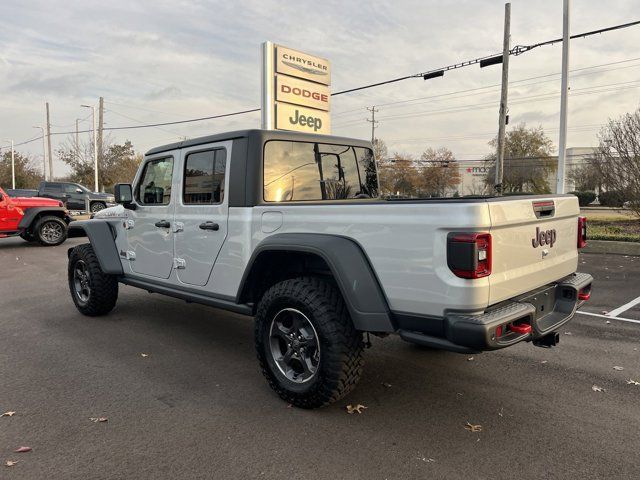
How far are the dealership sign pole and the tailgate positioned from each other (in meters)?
12.7

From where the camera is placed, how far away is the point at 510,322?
2744 millimetres

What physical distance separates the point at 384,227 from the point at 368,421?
1314 millimetres

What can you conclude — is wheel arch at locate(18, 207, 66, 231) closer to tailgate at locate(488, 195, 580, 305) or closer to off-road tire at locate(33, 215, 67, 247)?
off-road tire at locate(33, 215, 67, 247)

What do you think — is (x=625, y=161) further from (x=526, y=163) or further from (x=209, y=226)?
(x=526, y=163)

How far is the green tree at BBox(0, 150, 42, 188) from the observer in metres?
48.0

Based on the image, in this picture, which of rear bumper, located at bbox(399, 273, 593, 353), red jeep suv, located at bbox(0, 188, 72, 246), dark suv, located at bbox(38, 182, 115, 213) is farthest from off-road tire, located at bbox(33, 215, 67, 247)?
rear bumper, located at bbox(399, 273, 593, 353)

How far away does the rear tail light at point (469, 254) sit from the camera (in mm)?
2570

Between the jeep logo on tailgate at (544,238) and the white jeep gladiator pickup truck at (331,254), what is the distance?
0.02 meters

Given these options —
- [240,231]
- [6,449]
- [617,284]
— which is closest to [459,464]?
[240,231]

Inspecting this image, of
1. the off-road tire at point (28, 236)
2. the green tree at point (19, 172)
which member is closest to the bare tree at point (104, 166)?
the green tree at point (19, 172)

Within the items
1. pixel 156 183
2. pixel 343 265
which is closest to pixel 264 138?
pixel 343 265

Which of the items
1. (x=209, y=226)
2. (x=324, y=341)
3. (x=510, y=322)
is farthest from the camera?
(x=209, y=226)

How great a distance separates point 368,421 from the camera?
3.21 metres

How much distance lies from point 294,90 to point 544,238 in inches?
599
